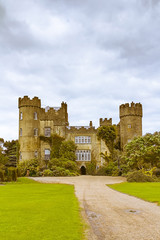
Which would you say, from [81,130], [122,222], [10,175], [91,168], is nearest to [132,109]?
[81,130]

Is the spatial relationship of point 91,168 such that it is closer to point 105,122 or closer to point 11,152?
point 105,122

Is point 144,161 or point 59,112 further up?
point 59,112

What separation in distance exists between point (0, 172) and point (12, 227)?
2283 cm

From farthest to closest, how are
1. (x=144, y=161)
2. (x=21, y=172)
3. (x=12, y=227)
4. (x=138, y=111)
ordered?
(x=138, y=111) → (x=21, y=172) → (x=144, y=161) → (x=12, y=227)

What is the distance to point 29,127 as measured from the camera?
152 feet

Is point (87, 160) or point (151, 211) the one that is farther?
point (87, 160)

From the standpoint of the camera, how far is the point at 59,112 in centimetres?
4791

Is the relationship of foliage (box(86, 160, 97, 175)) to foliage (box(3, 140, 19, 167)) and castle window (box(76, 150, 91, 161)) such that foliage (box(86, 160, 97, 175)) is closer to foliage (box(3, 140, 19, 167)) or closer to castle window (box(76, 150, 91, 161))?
castle window (box(76, 150, 91, 161))

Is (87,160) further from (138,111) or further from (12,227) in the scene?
(12,227)

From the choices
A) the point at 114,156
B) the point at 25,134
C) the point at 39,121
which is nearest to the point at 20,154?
the point at 25,134

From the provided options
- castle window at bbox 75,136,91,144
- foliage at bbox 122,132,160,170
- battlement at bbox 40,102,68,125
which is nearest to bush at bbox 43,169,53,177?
castle window at bbox 75,136,91,144

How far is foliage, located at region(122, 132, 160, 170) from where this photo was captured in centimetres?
3453

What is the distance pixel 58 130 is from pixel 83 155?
5.78m

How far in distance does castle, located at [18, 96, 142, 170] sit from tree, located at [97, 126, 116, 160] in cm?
72
